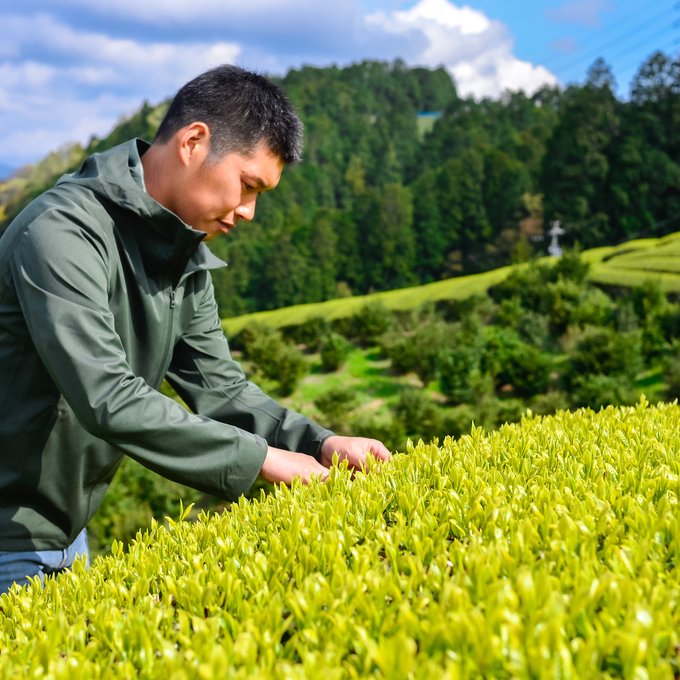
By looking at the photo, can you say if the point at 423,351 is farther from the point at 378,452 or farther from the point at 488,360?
the point at 378,452

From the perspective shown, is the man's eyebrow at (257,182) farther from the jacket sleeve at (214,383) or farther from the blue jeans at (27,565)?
the blue jeans at (27,565)

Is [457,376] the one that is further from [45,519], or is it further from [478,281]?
[45,519]

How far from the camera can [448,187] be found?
61.4 meters

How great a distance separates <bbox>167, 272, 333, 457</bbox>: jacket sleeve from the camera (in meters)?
3.18

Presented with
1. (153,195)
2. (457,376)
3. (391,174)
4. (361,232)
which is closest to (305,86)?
(391,174)

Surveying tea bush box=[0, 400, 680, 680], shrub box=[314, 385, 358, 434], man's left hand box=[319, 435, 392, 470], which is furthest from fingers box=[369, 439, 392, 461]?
shrub box=[314, 385, 358, 434]

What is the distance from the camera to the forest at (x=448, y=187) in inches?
1679

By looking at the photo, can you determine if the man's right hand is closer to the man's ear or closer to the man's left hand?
the man's left hand

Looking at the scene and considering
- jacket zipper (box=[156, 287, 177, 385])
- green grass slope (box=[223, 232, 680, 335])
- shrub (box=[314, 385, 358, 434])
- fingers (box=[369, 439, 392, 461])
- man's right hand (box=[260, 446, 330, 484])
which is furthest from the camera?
green grass slope (box=[223, 232, 680, 335])

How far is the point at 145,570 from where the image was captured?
238 cm

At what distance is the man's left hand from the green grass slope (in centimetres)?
1938

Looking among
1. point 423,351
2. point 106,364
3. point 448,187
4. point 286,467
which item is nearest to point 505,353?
point 423,351

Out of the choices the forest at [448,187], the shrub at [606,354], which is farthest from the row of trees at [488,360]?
the forest at [448,187]

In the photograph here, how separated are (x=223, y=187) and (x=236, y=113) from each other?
0.27 meters
